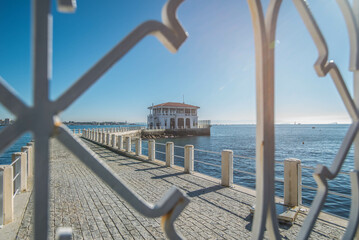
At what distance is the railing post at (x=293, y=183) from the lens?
204 inches

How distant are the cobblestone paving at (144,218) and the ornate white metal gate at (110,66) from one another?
9.36ft

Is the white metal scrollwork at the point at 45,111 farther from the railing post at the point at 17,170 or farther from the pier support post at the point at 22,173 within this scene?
the pier support post at the point at 22,173

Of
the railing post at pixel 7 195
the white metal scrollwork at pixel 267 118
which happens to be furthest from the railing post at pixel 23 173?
the white metal scrollwork at pixel 267 118

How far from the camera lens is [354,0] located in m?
1.92

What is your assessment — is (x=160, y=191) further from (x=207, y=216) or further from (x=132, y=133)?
(x=132, y=133)

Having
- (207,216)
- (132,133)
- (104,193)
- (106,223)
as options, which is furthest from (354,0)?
(132,133)

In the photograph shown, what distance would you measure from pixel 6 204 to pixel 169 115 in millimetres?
61147

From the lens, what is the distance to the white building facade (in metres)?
64.8

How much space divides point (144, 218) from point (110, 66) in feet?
14.9

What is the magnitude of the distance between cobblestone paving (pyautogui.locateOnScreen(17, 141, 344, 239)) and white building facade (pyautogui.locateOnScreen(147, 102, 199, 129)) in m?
56.9

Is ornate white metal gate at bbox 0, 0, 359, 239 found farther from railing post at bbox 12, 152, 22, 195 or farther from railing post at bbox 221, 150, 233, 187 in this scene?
railing post at bbox 12, 152, 22, 195

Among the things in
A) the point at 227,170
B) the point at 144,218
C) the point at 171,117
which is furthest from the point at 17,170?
the point at 171,117

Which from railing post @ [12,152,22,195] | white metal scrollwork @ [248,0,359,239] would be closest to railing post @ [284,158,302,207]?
white metal scrollwork @ [248,0,359,239]

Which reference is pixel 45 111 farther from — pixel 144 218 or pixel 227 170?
pixel 227 170
